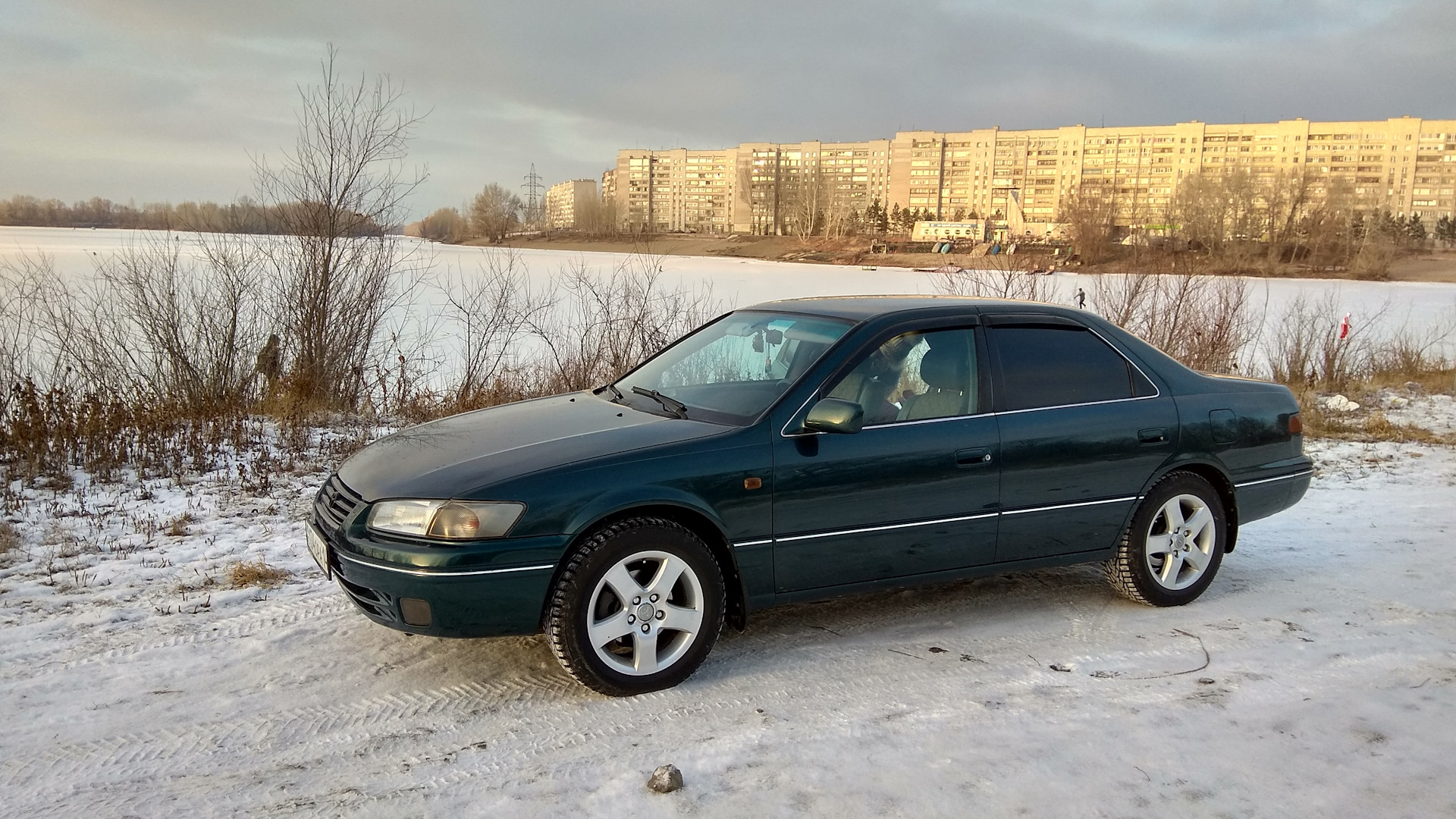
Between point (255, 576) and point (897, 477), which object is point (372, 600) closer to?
point (255, 576)

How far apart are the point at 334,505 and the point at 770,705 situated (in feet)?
6.62

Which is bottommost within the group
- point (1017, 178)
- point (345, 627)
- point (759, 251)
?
point (345, 627)

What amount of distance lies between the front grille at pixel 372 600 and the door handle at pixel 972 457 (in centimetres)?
249

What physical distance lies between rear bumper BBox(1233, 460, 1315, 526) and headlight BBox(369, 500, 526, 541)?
387cm

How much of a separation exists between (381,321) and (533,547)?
27.6 ft

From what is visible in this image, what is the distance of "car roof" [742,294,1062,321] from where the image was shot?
14.9ft

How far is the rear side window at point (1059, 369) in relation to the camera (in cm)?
452

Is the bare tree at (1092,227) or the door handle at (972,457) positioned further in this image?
the bare tree at (1092,227)

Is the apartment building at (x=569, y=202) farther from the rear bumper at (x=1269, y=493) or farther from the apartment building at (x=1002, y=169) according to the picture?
the rear bumper at (x=1269, y=493)

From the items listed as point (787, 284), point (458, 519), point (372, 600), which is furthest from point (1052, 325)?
point (787, 284)

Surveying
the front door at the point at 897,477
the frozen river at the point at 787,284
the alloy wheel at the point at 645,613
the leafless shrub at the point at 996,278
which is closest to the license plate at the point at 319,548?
the alloy wheel at the point at 645,613

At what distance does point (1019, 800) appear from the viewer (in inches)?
116

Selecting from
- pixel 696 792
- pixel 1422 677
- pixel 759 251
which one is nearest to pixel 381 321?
pixel 696 792

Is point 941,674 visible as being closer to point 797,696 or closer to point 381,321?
point 797,696
